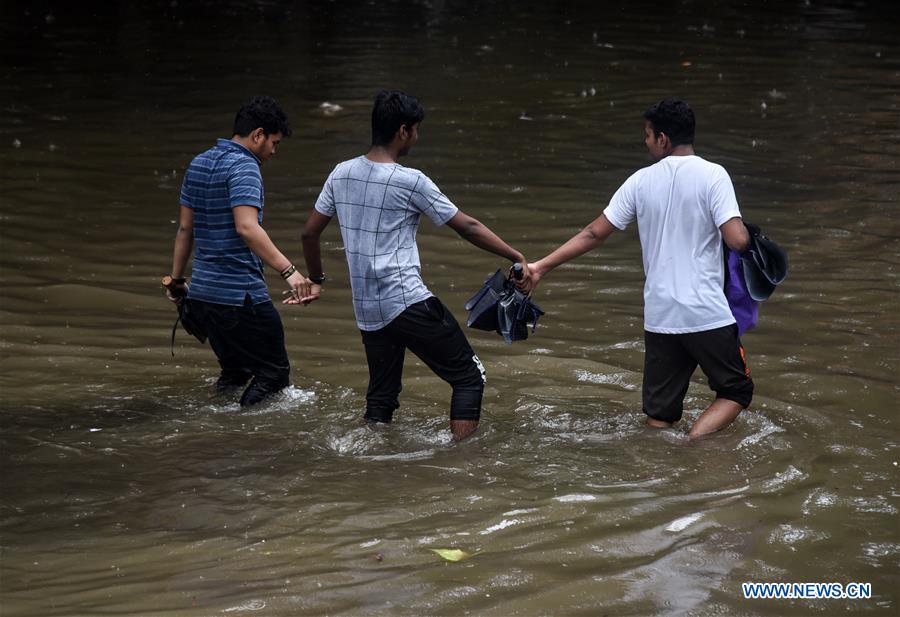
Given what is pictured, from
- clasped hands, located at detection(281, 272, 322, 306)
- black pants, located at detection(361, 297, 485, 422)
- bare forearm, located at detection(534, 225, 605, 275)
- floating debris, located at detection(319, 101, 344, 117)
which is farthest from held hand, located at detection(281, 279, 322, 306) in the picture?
floating debris, located at detection(319, 101, 344, 117)

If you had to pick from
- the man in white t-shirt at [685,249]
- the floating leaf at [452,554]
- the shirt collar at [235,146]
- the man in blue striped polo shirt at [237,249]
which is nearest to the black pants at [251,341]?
the man in blue striped polo shirt at [237,249]

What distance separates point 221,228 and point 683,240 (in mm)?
2246

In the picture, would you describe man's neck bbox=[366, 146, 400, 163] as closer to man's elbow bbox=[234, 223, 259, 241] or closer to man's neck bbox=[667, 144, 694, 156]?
man's elbow bbox=[234, 223, 259, 241]

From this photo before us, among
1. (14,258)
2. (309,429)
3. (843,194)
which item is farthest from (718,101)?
(309,429)

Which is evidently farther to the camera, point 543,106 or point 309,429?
point 543,106

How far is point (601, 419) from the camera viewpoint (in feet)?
21.3

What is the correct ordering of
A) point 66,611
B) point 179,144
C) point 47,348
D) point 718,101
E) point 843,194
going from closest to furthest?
1. point 66,611
2. point 47,348
3. point 843,194
4. point 179,144
5. point 718,101

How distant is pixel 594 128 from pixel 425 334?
7868 mm

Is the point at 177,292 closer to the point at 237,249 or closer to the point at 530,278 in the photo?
the point at 237,249

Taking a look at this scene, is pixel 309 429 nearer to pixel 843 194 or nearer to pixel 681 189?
pixel 681 189

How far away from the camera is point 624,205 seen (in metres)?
5.90

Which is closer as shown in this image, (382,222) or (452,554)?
(452,554)

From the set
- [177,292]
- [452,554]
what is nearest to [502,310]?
[452,554]

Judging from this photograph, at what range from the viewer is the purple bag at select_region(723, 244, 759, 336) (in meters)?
5.85
